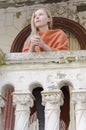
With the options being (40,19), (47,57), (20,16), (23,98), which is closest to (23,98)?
(23,98)

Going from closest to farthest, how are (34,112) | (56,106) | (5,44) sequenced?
(56,106), (34,112), (5,44)

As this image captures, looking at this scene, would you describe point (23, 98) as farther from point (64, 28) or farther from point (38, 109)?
point (64, 28)

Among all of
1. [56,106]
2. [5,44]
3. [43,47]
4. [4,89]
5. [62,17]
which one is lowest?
[56,106]

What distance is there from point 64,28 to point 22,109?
115 inches

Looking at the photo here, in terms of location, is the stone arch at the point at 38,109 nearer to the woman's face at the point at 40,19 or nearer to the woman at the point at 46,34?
the woman at the point at 46,34

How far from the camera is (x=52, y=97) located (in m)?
1.89

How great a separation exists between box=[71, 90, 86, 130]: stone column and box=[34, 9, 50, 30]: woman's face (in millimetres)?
690

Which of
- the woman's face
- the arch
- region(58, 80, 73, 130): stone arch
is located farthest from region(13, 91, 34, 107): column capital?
the arch

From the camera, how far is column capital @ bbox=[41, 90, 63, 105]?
6.17ft

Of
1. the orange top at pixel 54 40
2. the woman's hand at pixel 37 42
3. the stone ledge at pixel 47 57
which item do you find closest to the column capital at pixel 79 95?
the stone ledge at pixel 47 57

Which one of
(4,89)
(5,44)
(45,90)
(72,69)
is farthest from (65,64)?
(5,44)

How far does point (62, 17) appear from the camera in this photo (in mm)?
4742

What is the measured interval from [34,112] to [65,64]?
1.17 feet

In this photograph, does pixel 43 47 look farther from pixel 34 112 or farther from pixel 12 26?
pixel 12 26
